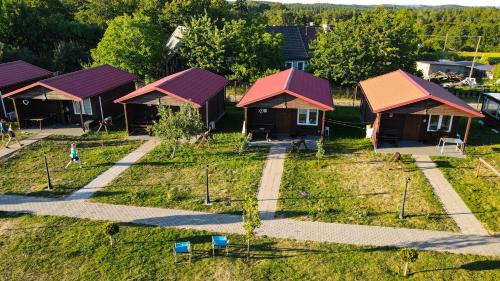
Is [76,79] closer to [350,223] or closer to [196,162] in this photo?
[196,162]

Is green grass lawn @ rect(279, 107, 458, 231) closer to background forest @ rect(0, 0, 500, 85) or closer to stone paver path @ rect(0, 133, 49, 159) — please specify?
background forest @ rect(0, 0, 500, 85)

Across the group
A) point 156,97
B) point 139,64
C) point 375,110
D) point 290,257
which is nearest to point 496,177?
point 375,110

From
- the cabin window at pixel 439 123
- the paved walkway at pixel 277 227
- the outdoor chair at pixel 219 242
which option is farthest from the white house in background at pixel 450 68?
the outdoor chair at pixel 219 242

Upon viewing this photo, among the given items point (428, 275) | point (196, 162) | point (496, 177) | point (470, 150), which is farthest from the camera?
point (470, 150)

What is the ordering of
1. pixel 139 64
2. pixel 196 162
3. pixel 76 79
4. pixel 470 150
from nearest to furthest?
1. pixel 196 162
2. pixel 470 150
3. pixel 76 79
4. pixel 139 64

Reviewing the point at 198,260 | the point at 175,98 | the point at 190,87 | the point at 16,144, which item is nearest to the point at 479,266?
the point at 198,260

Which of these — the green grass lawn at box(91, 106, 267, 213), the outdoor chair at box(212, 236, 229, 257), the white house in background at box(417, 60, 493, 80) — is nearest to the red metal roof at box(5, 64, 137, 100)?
the green grass lawn at box(91, 106, 267, 213)
